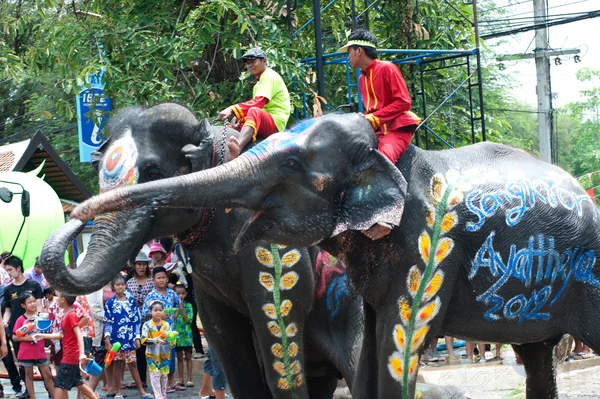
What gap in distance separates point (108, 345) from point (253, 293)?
4572 mm

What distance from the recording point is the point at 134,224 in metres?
5.60

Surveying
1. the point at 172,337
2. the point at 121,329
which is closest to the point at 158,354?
the point at 172,337

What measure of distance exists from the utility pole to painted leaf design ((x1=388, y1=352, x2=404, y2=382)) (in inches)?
634

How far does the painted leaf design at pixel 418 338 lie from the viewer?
5.02m

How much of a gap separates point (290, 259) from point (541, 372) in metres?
1.63

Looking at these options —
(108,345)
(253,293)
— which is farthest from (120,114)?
(108,345)

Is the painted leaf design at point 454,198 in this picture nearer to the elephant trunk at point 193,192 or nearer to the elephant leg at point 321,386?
the elephant trunk at point 193,192

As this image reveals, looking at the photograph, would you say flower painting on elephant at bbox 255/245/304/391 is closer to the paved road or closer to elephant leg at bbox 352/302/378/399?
elephant leg at bbox 352/302/378/399

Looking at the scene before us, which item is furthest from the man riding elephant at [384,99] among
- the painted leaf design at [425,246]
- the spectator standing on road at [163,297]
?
the spectator standing on road at [163,297]

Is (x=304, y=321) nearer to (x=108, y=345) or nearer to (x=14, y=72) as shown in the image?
(x=108, y=345)

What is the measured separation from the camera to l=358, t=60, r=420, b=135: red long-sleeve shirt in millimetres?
5215

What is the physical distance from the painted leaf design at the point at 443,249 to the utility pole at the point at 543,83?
15.9 meters

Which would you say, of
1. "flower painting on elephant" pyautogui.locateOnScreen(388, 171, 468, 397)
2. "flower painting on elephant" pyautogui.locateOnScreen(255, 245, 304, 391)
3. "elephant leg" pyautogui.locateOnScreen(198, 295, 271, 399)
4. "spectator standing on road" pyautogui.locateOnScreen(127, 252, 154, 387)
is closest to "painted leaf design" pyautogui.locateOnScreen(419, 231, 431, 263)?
"flower painting on elephant" pyautogui.locateOnScreen(388, 171, 468, 397)

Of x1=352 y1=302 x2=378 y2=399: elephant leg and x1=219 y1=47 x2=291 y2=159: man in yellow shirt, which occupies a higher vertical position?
x1=219 y1=47 x2=291 y2=159: man in yellow shirt
